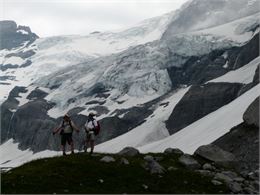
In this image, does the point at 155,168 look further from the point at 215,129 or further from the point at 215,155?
the point at 215,129

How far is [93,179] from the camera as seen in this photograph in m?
29.4

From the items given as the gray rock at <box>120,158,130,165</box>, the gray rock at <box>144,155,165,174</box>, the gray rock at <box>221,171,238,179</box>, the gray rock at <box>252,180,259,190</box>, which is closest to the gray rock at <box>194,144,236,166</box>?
the gray rock at <box>221,171,238,179</box>

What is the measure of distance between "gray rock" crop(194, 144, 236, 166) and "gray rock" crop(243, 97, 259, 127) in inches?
343

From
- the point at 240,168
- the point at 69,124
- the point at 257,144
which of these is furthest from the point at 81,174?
the point at 257,144

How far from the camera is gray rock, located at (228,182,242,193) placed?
97.8 ft

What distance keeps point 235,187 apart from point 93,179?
8065mm

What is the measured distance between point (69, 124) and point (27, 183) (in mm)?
8907

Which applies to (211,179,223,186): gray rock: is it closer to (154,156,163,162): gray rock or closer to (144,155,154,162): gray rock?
(144,155,154,162): gray rock

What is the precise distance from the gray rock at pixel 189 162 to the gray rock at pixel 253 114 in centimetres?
1148

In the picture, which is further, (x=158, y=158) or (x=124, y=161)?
(x=158, y=158)

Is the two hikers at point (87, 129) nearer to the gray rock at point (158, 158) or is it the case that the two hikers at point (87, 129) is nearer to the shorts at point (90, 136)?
the shorts at point (90, 136)

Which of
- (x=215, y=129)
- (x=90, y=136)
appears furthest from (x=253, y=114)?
(x=215, y=129)

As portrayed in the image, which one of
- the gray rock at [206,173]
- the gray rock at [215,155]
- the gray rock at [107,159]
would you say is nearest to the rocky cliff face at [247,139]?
the gray rock at [215,155]

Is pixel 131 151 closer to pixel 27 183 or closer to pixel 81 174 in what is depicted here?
pixel 81 174
